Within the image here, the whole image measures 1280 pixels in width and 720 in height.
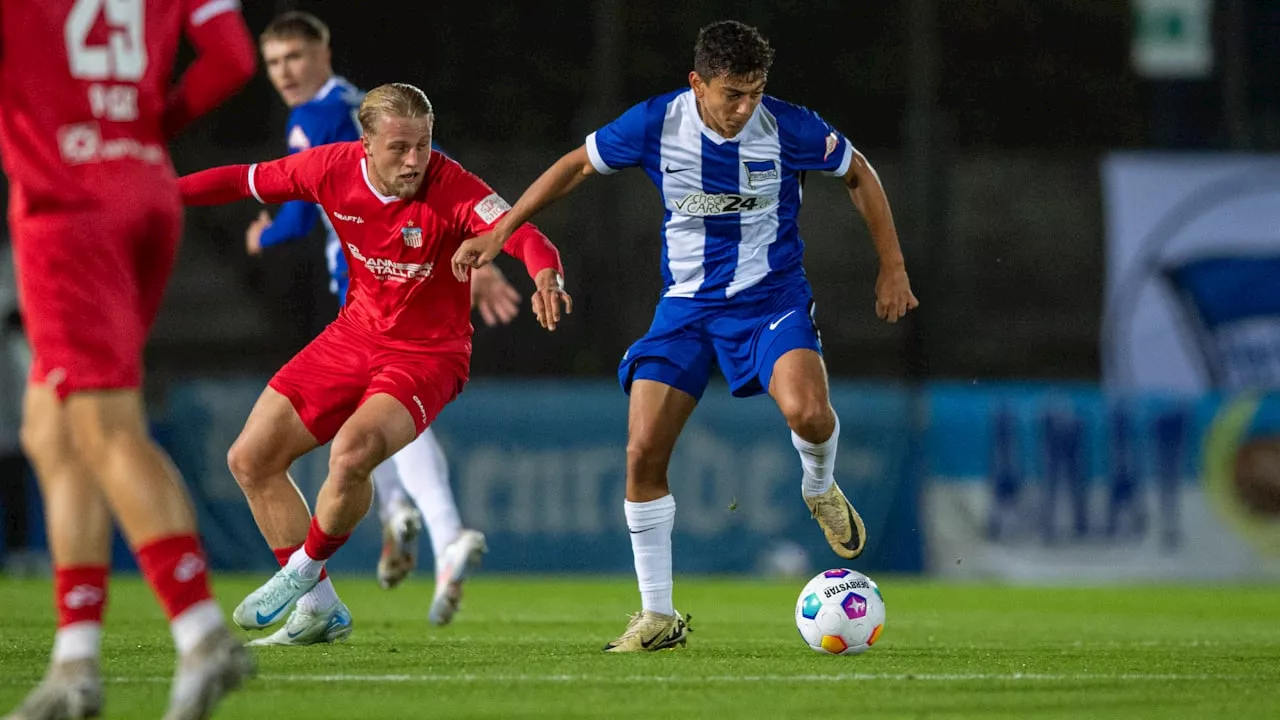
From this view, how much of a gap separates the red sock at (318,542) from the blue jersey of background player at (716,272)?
1044 mm

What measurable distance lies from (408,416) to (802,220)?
973cm

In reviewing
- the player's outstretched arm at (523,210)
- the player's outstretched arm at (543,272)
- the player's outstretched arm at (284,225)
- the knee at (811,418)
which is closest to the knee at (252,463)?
the player's outstretched arm at (523,210)

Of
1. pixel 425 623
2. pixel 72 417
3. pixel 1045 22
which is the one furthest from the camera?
pixel 1045 22

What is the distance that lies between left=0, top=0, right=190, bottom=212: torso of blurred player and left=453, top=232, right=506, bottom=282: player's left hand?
6.16 feet

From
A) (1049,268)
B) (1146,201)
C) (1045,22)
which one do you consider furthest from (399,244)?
(1045,22)

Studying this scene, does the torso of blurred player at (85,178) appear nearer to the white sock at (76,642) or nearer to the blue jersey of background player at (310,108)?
the white sock at (76,642)

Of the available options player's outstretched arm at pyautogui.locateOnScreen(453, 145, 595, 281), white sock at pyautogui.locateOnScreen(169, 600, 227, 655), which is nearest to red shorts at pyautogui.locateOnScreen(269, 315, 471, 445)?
player's outstretched arm at pyautogui.locateOnScreen(453, 145, 595, 281)

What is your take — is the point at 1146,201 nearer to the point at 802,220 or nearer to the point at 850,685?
the point at 802,220

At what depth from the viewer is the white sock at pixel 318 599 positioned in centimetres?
660

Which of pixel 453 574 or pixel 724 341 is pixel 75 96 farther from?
pixel 453 574

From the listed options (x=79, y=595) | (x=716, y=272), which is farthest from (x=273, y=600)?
(x=79, y=595)

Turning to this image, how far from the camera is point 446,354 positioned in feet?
22.3

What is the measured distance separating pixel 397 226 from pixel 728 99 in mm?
1280

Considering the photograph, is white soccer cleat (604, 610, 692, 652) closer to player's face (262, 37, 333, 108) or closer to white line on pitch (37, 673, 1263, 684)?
white line on pitch (37, 673, 1263, 684)
